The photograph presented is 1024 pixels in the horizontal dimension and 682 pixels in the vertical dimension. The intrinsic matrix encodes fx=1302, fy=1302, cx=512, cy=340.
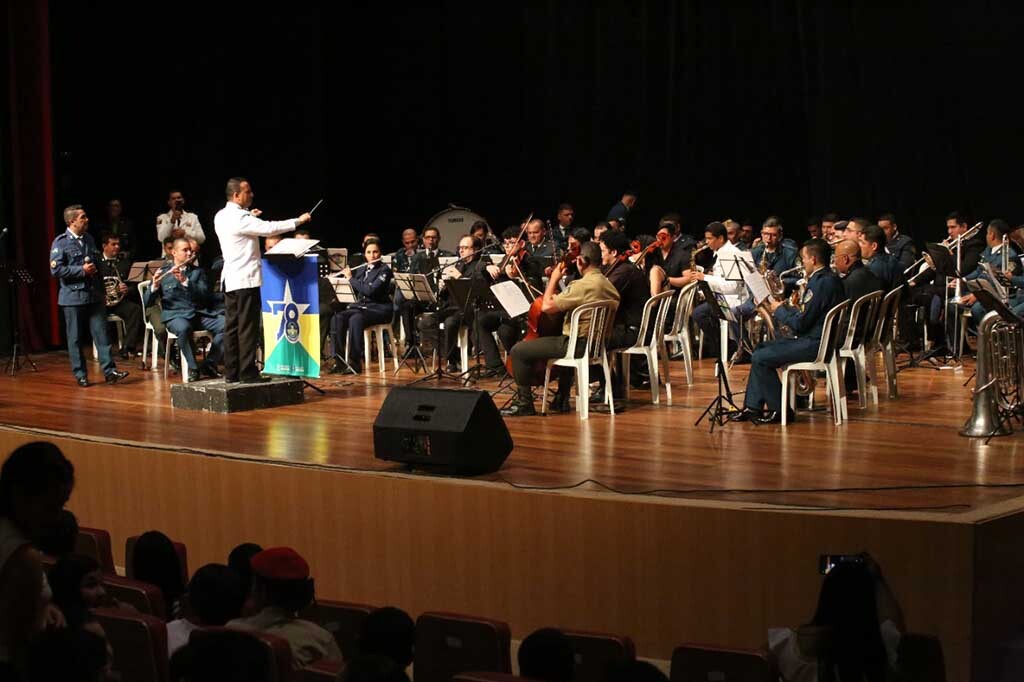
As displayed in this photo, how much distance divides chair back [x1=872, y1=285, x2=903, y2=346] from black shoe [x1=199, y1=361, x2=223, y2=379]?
4935mm

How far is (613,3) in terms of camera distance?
14539 millimetres

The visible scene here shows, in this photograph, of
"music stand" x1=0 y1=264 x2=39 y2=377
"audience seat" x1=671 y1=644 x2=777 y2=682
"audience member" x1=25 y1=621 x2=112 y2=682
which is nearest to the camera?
"audience member" x1=25 y1=621 x2=112 y2=682

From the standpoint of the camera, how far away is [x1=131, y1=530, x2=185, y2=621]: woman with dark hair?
4.11 meters

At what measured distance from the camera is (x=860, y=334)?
25.4ft

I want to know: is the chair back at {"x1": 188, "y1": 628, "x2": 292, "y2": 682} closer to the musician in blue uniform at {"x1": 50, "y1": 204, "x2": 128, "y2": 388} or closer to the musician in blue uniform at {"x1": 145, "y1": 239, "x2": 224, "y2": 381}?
the musician in blue uniform at {"x1": 145, "y1": 239, "x2": 224, "y2": 381}

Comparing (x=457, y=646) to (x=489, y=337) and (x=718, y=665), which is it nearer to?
(x=718, y=665)

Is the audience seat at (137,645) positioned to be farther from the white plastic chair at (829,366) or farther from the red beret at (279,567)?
the white plastic chair at (829,366)

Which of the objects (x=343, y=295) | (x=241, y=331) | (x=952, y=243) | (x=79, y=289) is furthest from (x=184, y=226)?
(x=952, y=243)

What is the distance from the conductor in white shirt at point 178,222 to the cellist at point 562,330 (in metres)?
6.15

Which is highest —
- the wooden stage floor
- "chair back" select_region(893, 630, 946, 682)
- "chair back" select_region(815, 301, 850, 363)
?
"chair back" select_region(815, 301, 850, 363)

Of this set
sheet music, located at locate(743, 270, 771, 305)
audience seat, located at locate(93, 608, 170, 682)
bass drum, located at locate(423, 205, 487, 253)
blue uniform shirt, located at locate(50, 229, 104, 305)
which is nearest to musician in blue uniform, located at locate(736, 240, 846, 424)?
sheet music, located at locate(743, 270, 771, 305)

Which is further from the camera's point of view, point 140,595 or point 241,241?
point 241,241

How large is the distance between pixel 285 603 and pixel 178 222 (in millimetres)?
10242

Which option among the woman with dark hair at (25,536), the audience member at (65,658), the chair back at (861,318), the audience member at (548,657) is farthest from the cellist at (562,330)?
the audience member at (65,658)
